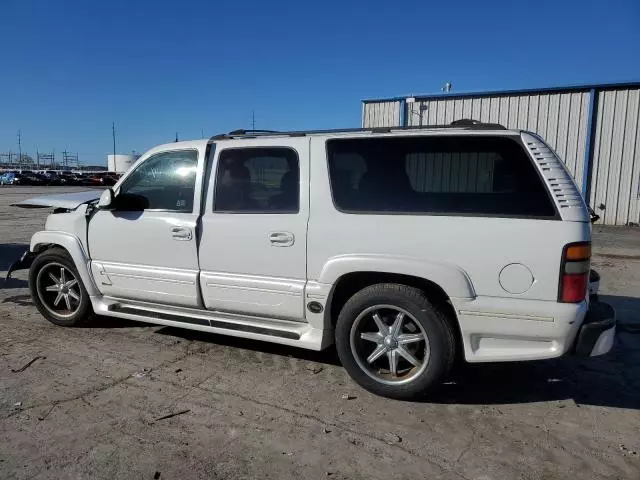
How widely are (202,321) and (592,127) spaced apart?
14.4m

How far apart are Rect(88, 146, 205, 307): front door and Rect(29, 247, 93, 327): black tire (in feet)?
1.28

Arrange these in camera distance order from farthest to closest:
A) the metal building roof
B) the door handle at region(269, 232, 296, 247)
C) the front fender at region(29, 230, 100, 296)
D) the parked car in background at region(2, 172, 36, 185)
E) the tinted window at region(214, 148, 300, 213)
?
1. the parked car in background at region(2, 172, 36, 185)
2. the metal building roof
3. the front fender at region(29, 230, 100, 296)
4. the tinted window at region(214, 148, 300, 213)
5. the door handle at region(269, 232, 296, 247)

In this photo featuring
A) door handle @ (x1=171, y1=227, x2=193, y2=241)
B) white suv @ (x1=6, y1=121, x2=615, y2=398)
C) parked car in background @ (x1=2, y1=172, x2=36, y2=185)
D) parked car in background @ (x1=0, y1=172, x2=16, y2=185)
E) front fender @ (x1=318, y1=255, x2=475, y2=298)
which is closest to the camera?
white suv @ (x1=6, y1=121, x2=615, y2=398)

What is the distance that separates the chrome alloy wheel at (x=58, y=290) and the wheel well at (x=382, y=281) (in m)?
2.78

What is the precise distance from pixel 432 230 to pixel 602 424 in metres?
1.69

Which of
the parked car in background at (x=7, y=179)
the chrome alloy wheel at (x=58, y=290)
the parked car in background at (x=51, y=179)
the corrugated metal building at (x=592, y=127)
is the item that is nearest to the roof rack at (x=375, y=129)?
the chrome alloy wheel at (x=58, y=290)

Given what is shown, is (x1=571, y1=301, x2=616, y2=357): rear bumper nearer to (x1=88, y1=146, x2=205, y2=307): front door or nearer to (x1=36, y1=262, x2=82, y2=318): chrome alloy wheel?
(x1=88, y1=146, x2=205, y2=307): front door

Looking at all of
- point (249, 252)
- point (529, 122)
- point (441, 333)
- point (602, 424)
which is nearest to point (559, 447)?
point (602, 424)

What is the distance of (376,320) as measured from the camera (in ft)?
12.3

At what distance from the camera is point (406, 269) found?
3.54 m

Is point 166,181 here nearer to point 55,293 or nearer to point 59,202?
point 59,202

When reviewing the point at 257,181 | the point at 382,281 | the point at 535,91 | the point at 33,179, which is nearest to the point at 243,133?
the point at 257,181

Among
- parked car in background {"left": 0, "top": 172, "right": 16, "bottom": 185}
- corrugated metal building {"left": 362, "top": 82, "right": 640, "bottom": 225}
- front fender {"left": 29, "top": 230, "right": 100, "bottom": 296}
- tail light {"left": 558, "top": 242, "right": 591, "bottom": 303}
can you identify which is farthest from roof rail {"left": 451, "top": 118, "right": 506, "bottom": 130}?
parked car in background {"left": 0, "top": 172, "right": 16, "bottom": 185}

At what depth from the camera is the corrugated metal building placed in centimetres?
1483
